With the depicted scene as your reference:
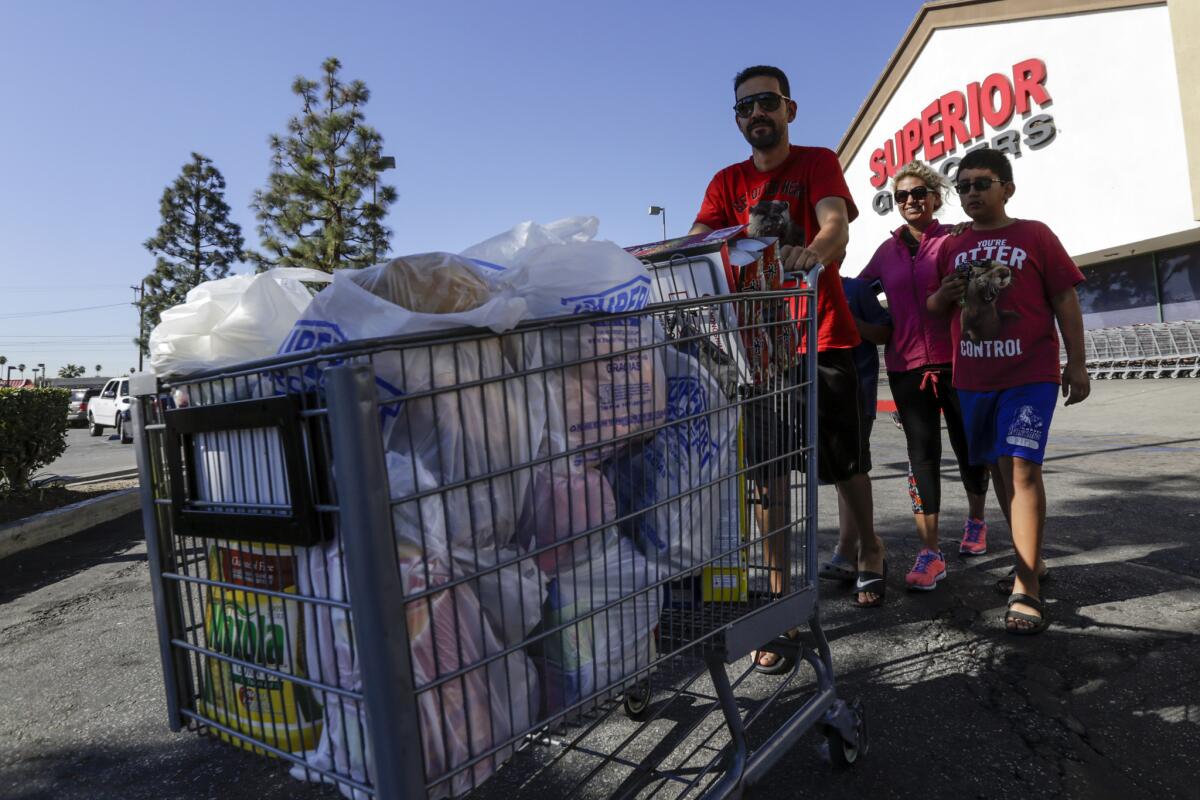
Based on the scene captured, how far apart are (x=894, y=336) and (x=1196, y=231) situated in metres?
18.1

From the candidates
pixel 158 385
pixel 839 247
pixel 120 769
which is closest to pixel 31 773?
pixel 120 769

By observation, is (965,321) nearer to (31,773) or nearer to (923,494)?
(923,494)

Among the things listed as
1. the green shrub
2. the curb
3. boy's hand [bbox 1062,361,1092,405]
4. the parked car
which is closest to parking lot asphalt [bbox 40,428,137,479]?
the green shrub

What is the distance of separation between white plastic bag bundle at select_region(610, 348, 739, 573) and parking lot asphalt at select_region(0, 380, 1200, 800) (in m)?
0.70

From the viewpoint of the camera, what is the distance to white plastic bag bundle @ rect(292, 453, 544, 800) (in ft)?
4.10

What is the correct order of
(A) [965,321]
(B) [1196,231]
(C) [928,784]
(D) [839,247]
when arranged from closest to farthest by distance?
(C) [928,784] → (D) [839,247] → (A) [965,321] → (B) [1196,231]

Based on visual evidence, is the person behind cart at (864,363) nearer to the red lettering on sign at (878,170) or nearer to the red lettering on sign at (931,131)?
the red lettering on sign at (931,131)

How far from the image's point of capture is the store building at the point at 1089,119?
16.9 m

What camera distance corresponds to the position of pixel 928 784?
2.01 meters

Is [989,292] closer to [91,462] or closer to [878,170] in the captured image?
[91,462]

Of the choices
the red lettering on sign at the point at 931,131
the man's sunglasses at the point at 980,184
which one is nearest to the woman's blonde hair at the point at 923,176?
the man's sunglasses at the point at 980,184

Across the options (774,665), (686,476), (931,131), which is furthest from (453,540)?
(931,131)

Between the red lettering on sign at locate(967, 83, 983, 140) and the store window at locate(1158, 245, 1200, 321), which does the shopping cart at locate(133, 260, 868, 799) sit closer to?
the store window at locate(1158, 245, 1200, 321)

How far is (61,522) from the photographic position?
6.55 meters
